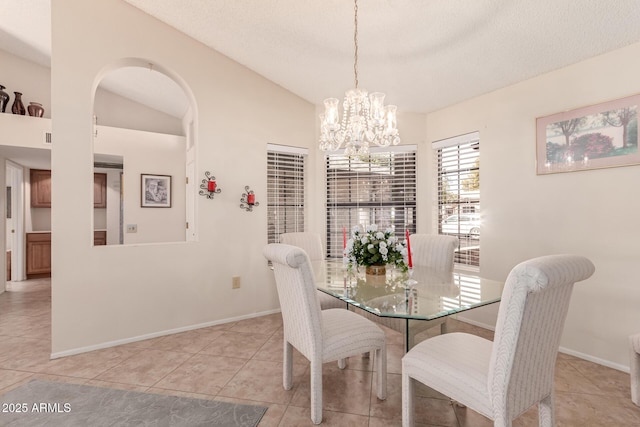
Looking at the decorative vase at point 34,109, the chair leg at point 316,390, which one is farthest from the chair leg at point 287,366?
the decorative vase at point 34,109

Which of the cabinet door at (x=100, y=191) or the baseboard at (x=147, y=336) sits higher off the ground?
the cabinet door at (x=100, y=191)

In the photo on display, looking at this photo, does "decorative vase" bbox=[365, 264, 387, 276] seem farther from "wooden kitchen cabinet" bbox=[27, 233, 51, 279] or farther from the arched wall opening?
"wooden kitchen cabinet" bbox=[27, 233, 51, 279]

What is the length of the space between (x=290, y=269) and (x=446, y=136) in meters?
2.86

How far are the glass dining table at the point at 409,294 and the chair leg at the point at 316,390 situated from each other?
387 millimetres

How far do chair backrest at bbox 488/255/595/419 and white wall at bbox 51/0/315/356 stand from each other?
2.77m

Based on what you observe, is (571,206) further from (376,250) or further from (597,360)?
(376,250)

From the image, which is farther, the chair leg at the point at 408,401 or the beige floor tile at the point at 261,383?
the beige floor tile at the point at 261,383

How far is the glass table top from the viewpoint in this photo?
1585mm

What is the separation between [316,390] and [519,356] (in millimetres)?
1034

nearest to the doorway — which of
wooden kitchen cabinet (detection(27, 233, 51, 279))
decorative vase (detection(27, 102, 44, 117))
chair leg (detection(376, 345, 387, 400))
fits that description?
wooden kitchen cabinet (detection(27, 233, 51, 279))

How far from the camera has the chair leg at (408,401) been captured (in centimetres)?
151

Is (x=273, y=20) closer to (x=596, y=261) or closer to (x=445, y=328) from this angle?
(x=445, y=328)

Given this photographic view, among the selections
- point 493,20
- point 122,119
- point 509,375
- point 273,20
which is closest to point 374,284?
point 509,375

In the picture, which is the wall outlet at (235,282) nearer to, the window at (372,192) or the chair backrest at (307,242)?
the chair backrest at (307,242)
